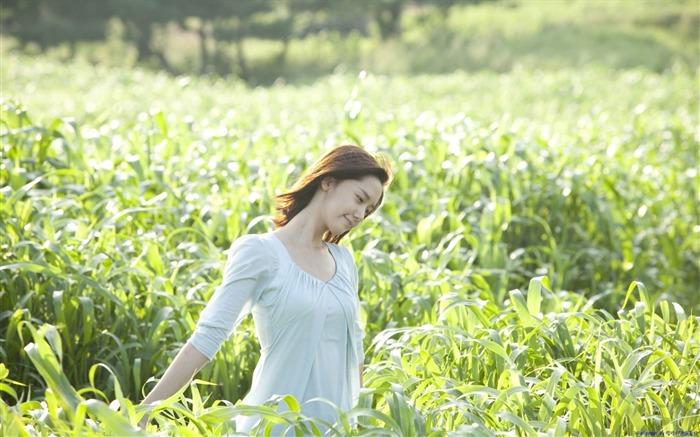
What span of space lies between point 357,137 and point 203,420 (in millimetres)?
3680

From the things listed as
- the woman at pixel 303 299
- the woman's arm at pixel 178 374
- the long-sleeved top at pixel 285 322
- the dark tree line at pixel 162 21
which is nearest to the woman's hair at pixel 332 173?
the woman at pixel 303 299

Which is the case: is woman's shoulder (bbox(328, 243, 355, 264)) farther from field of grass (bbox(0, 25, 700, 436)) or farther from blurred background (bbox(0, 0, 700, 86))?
blurred background (bbox(0, 0, 700, 86))

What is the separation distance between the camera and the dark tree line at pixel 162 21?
25344 millimetres

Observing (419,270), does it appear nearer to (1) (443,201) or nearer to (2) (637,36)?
(1) (443,201)

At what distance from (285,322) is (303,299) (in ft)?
0.26

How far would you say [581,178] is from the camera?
6.12 metres

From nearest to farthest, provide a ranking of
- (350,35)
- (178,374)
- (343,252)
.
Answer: (178,374) → (343,252) → (350,35)

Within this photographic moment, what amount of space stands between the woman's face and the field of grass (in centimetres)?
49

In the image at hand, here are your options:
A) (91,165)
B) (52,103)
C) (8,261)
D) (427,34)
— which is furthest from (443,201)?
(427,34)

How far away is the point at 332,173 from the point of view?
2625 millimetres

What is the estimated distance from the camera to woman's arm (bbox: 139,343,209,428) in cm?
236

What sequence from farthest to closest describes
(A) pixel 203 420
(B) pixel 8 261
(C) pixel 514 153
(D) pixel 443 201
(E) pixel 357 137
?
(C) pixel 514 153, (E) pixel 357 137, (D) pixel 443 201, (B) pixel 8 261, (A) pixel 203 420

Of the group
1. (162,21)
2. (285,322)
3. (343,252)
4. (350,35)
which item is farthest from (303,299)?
(350,35)

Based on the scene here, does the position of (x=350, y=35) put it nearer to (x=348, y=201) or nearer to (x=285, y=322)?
(x=348, y=201)
